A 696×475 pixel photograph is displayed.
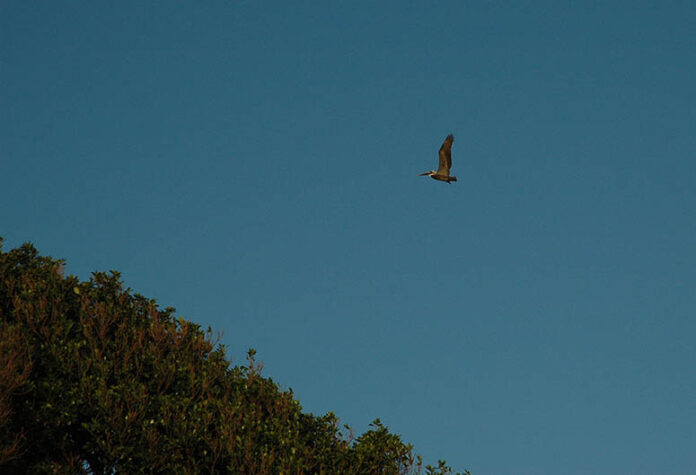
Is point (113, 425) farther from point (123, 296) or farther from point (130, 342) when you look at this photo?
point (123, 296)

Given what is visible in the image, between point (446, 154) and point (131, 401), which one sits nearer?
point (131, 401)

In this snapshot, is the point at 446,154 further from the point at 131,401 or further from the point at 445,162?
the point at 131,401

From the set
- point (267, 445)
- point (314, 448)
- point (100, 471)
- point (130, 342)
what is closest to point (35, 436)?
point (100, 471)

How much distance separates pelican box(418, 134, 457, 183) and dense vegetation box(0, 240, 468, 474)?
12057 mm

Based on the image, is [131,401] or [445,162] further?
[445,162]

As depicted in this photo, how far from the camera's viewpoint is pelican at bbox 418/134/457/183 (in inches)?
1443

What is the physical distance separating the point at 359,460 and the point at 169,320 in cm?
827

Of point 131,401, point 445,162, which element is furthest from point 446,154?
point 131,401

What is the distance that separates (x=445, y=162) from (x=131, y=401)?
17721mm

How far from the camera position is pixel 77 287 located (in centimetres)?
2912

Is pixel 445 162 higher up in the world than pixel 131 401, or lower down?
higher up

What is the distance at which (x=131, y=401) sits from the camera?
24.5 m

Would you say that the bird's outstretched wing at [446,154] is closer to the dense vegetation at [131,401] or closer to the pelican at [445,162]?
the pelican at [445,162]

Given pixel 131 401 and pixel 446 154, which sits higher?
pixel 446 154
